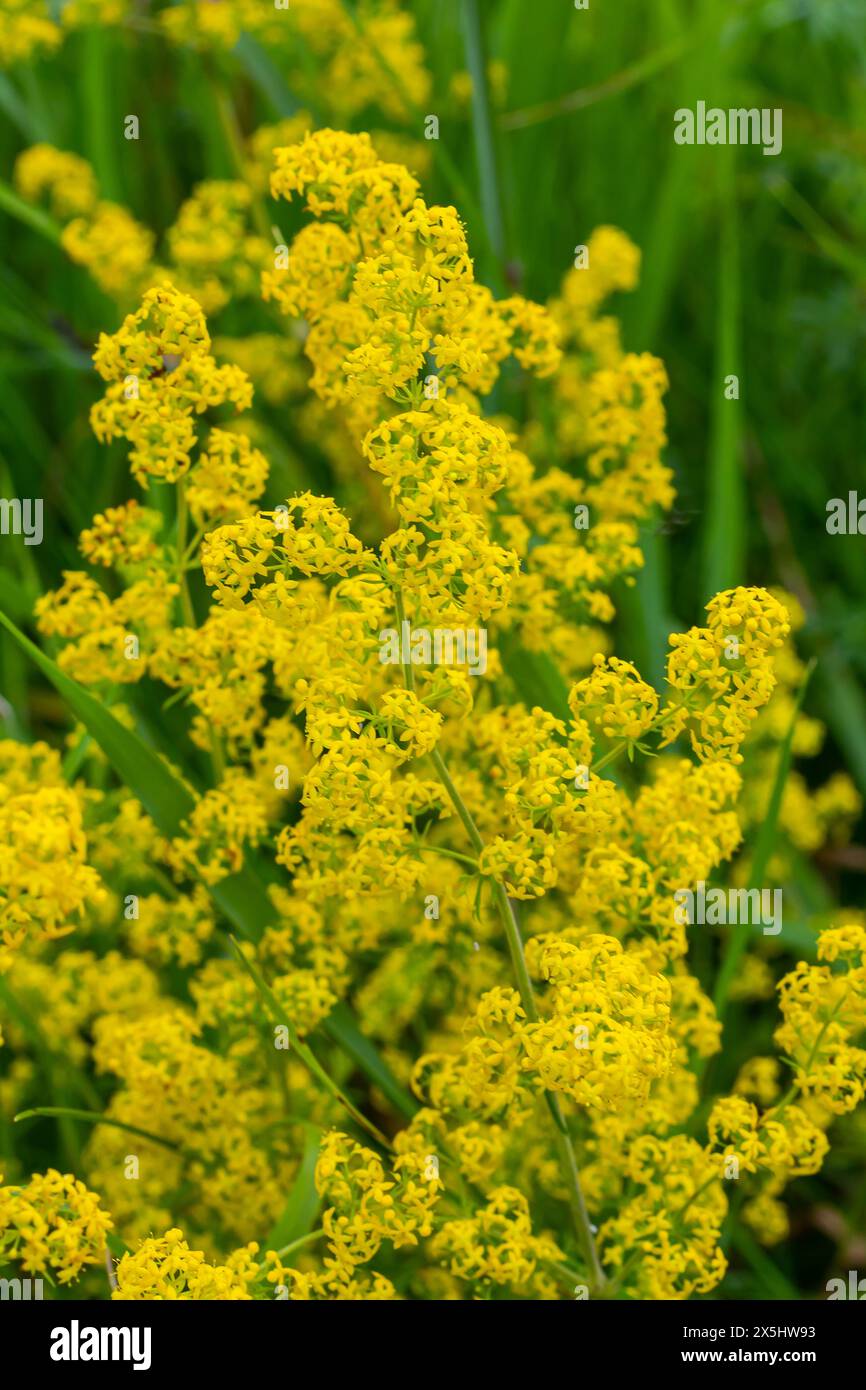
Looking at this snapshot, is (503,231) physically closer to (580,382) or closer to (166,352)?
(580,382)

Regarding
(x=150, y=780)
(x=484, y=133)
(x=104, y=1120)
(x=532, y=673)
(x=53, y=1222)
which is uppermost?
(x=484, y=133)

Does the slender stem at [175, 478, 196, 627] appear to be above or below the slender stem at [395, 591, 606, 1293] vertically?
above

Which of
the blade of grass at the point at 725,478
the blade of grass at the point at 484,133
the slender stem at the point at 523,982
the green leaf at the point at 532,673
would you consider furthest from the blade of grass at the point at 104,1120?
the blade of grass at the point at 484,133

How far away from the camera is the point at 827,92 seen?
467cm

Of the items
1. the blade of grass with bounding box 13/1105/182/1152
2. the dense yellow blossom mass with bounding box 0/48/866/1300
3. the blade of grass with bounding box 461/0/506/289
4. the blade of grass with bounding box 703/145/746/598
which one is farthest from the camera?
the blade of grass with bounding box 703/145/746/598

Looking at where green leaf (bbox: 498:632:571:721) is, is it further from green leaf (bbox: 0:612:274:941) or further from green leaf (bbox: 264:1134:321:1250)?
green leaf (bbox: 264:1134:321:1250)

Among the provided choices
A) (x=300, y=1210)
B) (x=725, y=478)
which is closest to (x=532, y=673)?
(x=300, y=1210)

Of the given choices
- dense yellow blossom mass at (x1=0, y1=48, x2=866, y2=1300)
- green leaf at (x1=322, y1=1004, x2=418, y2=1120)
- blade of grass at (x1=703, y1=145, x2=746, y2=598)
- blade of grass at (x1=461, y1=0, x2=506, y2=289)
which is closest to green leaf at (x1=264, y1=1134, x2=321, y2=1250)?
dense yellow blossom mass at (x1=0, y1=48, x2=866, y2=1300)

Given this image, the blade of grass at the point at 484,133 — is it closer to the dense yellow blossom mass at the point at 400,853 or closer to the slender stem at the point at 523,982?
the dense yellow blossom mass at the point at 400,853

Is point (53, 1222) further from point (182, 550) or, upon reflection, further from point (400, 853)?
point (182, 550)

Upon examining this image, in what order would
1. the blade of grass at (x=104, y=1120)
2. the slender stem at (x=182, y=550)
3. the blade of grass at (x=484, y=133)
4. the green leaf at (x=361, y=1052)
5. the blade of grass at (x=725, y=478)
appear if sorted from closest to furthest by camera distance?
1. the blade of grass at (x=104, y=1120)
2. the slender stem at (x=182, y=550)
3. the green leaf at (x=361, y=1052)
4. the blade of grass at (x=484, y=133)
5. the blade of grass at (x=725, y=478)

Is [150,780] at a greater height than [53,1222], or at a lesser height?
greater

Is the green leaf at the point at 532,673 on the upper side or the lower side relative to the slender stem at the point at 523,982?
upper

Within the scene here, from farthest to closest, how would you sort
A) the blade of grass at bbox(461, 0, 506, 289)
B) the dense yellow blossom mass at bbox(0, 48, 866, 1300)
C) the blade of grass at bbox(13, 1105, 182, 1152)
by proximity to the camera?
the blade of grass at bbox(461, 0, 506, 289) → the blade of grass at bbox(13, 1105, 182, 1152) → the dense yellow blossom mass at bbox(0, 48, 866, 1300)
